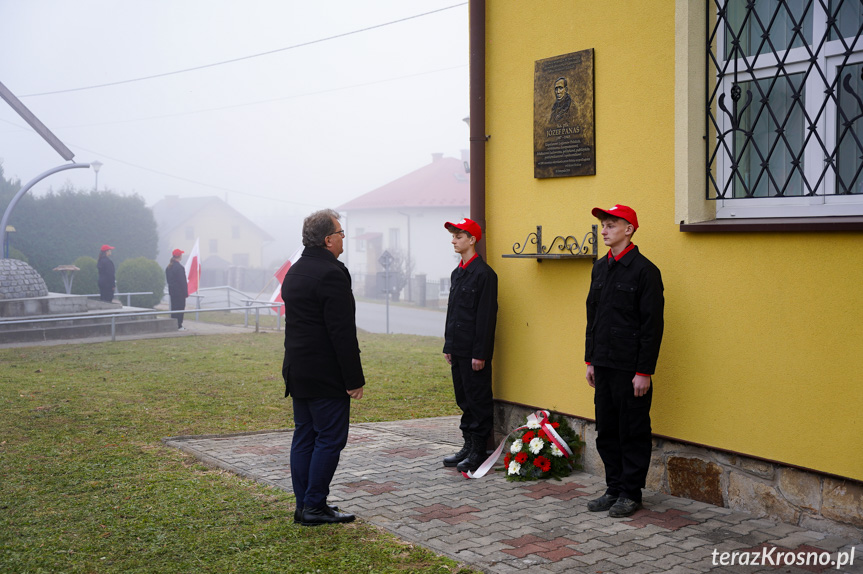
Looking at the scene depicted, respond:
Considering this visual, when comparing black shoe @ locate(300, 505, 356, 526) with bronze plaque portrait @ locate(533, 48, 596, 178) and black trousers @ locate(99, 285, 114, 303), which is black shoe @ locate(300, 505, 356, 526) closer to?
bronze plaque portrait @ locate(533, 48, 596, 178)

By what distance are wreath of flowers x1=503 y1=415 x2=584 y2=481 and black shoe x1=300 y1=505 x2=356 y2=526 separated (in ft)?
4.86

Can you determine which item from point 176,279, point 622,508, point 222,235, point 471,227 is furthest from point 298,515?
point 222,235

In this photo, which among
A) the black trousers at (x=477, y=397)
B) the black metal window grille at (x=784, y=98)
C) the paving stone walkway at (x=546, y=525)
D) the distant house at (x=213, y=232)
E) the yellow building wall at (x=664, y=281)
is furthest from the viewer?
the distant house at (x=213, y=232)

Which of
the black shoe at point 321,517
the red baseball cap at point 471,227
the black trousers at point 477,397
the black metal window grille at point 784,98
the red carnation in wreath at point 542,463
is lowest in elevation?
the black shoe at point 321,517

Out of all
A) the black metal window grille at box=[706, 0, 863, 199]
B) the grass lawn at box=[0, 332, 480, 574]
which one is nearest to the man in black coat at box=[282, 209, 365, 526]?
the grass lawn at box=[0, 332, 480, 574]

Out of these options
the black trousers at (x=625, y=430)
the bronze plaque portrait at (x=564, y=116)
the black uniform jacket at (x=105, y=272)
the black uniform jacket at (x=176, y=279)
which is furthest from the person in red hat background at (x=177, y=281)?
the black trousers at (x=625, y=430)

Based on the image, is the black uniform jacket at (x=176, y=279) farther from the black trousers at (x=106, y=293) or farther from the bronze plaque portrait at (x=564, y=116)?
the bronze plaque portrait at (x=564, y=116)

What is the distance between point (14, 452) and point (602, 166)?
5451 mm

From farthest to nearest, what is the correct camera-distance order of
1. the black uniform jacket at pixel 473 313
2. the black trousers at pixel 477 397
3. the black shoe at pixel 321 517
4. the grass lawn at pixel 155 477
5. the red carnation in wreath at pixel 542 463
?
the black trousers at pixel 477 397 < the black uniform jacket at pixel 473 313 < the red carnation in wreath at pixel 542 463 < the black shoe at pixel 321 517 < the grass lawn at pixel 155 477

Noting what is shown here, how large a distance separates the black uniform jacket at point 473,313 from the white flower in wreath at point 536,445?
28.0 inches

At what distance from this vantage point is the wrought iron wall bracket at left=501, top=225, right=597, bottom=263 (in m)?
5.89

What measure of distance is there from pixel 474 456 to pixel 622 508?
1551mm

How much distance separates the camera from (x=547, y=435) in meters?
5.97

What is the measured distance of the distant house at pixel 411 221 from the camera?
54.3m
